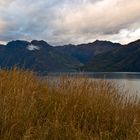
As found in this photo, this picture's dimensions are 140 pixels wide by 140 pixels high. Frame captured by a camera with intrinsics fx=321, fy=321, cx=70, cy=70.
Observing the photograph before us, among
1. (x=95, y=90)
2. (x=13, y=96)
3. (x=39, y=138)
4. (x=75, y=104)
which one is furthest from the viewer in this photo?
(x=95, y=90)

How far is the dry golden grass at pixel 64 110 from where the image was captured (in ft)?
14.9

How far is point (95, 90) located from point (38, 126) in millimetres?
2092

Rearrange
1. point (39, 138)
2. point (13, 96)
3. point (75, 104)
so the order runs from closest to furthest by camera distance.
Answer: point (39, 138), point (13, 96), point (75, 104)

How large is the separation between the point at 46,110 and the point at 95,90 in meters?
1.35

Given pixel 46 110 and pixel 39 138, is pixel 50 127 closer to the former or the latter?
pixel 39 138

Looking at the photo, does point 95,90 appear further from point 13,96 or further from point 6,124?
point 6,124

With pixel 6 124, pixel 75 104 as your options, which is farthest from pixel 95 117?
pixel 6 124

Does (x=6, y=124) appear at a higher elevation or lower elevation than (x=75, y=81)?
lower

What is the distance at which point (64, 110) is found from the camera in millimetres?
5391

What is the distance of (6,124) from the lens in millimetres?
4500

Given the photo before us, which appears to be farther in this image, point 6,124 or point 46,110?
point 46,110

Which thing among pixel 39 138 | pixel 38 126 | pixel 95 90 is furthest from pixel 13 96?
pixel 95 90

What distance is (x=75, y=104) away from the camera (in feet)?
18.5

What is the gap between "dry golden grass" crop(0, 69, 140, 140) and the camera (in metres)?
4.53
